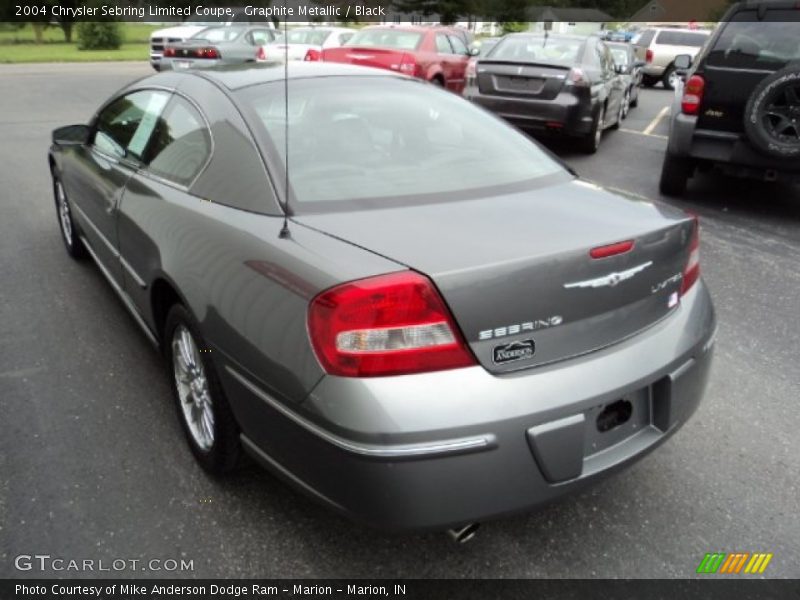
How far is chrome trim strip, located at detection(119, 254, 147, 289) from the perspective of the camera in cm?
305

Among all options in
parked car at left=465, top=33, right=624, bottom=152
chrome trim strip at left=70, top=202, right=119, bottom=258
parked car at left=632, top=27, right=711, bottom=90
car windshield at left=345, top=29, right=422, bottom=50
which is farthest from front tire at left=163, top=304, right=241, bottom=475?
parked car at left=632, top=27, right=711, bottom=90

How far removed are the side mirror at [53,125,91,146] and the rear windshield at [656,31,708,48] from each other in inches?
798

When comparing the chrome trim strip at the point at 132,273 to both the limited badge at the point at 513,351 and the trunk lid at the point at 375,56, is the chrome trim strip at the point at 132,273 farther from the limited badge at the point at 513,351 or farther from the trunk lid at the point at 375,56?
the trunk lid at the point at 375,56

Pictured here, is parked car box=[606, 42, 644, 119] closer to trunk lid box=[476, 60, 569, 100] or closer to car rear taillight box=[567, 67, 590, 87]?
car rear taillight box=[567, 67, 590, 87]

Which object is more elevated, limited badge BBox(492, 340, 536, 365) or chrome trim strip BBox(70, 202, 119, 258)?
limited badge BBox(492, 340, 536, 365)

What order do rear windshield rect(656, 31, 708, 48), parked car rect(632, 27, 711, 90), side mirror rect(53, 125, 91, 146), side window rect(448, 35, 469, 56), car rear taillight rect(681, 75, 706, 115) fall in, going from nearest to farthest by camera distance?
side mirror rect(53, 125, 91, 146), car rear taillight rect(681, 75, 706, 115), side window rect(448, 35, 469, 56), parked car rect(632, 27, 711, 90), rear windshield rect(656, 31, 708, 48)

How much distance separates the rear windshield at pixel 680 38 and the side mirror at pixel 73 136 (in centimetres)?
2026

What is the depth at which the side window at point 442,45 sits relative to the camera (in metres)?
11.7

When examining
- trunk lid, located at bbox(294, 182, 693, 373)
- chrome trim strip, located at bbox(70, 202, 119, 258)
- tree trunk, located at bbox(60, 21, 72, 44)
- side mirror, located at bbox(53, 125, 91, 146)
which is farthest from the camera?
tree trunk, located at bbox(60, 21, 72, 44)

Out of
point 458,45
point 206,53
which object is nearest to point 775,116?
point 458,45

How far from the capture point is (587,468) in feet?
6.80

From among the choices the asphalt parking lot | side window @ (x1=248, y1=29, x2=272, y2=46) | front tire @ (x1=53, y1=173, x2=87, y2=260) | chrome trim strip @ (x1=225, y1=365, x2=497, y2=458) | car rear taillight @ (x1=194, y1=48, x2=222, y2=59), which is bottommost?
the asphalt parking lot

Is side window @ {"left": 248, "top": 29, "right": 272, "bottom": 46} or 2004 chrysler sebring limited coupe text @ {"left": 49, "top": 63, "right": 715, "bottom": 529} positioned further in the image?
side window @ {"left": 248, "top": 29, "right": 272, "bottom": 46}

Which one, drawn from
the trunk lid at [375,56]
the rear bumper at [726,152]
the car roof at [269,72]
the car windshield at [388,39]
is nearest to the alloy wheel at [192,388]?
the car roof at [269,72]
